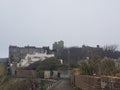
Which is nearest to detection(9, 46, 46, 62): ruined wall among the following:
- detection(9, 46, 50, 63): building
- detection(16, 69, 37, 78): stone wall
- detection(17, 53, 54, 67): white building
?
detection(9, 46, 50, 63): building

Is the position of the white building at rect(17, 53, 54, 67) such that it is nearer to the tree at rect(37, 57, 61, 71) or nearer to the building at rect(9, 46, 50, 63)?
the tree at rect(37, 57, 61, 71)

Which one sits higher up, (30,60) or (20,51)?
(20,51)

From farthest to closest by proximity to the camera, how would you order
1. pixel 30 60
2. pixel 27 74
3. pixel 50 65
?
1. pixel 30 60
2. pixel 50 65
3. pixel 27 74

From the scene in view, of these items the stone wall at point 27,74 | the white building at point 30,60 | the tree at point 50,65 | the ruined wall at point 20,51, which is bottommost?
the stone wall at point 27,74

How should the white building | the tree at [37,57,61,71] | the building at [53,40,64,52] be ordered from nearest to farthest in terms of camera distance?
the tree at [37,57,61,71] → the white building → the building at [53,40,64,52]

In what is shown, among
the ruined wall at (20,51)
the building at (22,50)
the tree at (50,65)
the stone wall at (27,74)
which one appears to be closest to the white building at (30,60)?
the stone wall at (27,74)

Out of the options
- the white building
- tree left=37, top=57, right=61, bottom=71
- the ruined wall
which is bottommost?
tree left=37, top=57, right=61, bottom=71

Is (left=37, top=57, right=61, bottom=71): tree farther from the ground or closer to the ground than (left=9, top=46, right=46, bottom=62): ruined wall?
closer to the ground

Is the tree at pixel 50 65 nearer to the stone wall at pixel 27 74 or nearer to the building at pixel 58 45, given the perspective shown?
the stone wall at pixel 27 74

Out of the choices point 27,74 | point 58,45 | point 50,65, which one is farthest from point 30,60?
point 58,45

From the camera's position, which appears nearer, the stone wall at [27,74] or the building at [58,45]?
the stone wall at [27,74]

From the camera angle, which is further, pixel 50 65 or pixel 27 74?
pixel 50 65

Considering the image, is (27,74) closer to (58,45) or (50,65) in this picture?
(50,65)

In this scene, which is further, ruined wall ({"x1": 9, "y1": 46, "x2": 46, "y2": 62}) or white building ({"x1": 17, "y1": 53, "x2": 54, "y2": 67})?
ruined wall ({"x1": 9, "y1": 46, "x2": 46, "y2": 62})
